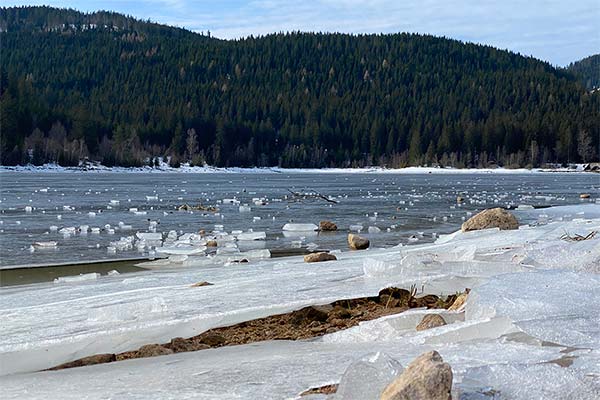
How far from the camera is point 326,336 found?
11.8 feet

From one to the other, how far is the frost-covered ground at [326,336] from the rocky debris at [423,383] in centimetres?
16

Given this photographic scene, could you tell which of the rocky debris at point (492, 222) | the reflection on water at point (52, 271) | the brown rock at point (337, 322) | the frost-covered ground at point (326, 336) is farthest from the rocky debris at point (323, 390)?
the rocky debris at point (492, 222)

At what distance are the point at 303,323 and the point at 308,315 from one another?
0.42 ft

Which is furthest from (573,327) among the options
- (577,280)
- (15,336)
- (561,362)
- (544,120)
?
(544,120)

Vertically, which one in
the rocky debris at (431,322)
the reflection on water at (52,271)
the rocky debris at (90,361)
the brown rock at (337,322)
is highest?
the rocky debris at (431,322)

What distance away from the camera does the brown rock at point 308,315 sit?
421 cm

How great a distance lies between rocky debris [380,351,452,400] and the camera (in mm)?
2037

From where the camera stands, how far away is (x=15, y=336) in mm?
4020

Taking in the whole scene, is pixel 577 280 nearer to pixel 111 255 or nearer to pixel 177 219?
pixel 111 255

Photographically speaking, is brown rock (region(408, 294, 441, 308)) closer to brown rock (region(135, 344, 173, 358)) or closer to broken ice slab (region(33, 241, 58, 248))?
brown rock (region(135, 344, 173, 358))

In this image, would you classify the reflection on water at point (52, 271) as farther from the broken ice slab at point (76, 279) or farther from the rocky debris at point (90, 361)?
the rocky debris at point (90, 361)

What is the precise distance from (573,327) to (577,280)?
0.93 m

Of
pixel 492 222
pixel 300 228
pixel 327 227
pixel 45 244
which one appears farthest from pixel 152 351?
pixel 327 227

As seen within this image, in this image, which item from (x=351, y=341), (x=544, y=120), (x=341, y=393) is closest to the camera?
(x=341, y=393)
